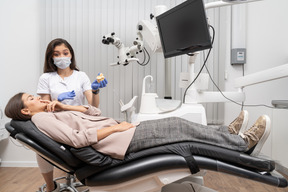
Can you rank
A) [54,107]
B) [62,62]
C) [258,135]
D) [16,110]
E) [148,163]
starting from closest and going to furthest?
[148,163] → [258,135] → [16,110] → [54,107] → [62,62]

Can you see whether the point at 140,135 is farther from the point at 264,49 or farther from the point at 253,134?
the point at 264,49

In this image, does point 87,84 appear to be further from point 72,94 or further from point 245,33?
point 245,33

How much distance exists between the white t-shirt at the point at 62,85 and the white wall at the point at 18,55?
81cm

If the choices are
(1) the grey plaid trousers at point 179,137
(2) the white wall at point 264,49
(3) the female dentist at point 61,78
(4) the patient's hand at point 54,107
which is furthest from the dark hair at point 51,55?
(2) the white wall at point 264,49

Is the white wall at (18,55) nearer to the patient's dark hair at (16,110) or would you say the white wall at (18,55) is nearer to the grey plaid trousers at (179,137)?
the patient's dark hair at (16,110)

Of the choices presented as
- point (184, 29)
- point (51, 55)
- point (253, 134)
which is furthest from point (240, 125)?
point (51, 55)

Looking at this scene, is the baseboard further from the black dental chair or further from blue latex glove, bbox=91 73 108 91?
the black dental chair

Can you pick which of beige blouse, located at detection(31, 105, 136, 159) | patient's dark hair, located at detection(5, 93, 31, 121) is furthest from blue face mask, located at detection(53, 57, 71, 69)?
beige blouse, located at detection(31, 105, 136, 159)

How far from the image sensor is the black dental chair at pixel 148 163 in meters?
0.95

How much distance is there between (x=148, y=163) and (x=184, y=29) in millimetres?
1066

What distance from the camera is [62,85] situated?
1805 millimetres

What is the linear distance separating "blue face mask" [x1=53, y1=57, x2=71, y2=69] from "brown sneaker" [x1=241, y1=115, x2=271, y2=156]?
1379mm

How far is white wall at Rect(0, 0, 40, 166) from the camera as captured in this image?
2.52 metres

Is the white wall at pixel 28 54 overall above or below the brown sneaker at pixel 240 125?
above
